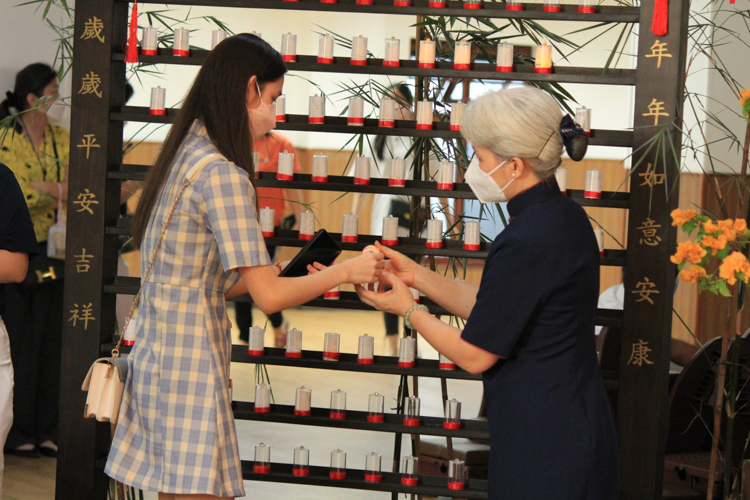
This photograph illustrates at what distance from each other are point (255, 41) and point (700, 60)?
568 cm

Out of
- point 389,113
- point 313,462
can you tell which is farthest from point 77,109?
point 313,462

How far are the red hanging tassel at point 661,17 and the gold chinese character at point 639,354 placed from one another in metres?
0.99

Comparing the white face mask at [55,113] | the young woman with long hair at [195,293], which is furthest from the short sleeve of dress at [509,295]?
the white face mask at [55,113]

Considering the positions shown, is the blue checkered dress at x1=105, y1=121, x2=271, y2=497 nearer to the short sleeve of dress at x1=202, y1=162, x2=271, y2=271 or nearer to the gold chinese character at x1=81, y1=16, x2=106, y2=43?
the short sleeve of dress at x1=202, y1=162, x2=271, y2=271

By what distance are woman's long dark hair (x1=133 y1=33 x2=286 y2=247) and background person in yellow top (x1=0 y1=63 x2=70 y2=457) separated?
2526mm

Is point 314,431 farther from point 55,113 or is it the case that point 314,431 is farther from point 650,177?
point 650,177

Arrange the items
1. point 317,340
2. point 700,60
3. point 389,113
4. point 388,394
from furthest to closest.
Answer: point 317,340 → point 700,60 → point 388,394 → point 389,113

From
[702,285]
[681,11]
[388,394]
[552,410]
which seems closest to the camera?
[552,410]

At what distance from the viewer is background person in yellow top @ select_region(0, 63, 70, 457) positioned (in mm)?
4176

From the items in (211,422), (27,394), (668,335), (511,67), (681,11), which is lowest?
(27,394)

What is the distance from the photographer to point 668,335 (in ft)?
8.90

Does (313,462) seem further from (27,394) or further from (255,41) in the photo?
(255,41)

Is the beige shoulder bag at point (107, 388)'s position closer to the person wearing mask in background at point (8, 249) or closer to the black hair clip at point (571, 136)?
the person wearing mask in background at point (8, 249)

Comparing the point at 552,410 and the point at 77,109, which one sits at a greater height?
the point at 77,109
